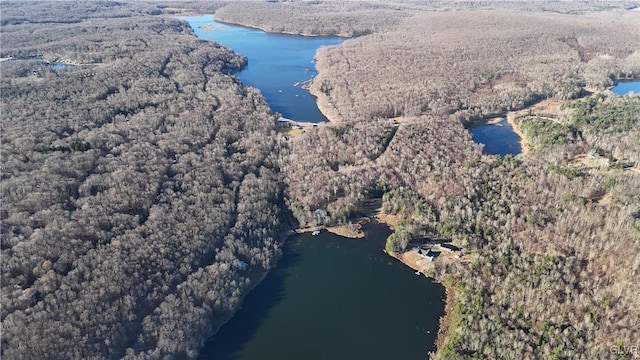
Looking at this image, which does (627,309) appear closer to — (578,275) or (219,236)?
(578,275)

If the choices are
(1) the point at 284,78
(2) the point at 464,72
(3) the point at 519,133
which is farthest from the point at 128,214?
(2) the point at 464,72

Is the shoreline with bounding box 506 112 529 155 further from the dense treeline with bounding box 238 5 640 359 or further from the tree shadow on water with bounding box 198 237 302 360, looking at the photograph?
the tree shadow on water with bounding box 198 237 302 360

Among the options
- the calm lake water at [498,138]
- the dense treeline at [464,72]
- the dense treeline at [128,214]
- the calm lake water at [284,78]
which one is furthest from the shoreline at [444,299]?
the calm lake water at [284,78]

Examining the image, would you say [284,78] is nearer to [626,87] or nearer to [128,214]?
[128,214]

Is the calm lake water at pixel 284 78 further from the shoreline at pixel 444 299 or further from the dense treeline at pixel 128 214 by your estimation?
the shoreline at pixel 444 299

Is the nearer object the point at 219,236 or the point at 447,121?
the point at 219,236

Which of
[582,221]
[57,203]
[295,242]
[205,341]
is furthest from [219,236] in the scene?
[582,221]
